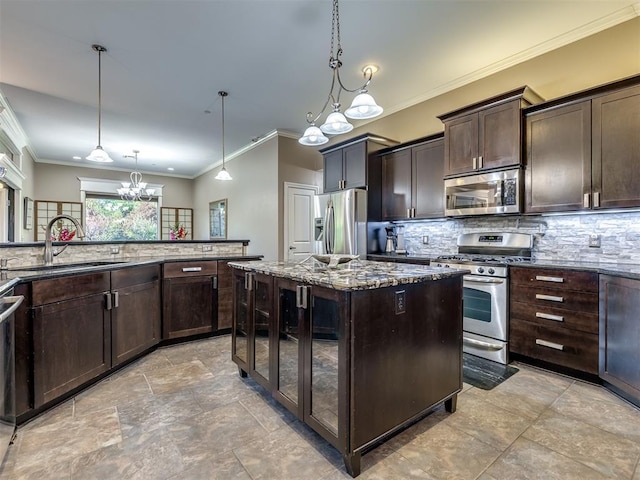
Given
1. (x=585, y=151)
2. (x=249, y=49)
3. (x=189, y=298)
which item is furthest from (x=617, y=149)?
(x=189, y=298)

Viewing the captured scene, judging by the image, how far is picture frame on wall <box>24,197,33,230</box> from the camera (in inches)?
252

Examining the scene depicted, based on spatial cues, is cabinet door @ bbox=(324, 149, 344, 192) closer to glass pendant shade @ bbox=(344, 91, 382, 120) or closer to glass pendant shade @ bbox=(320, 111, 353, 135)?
glass pendant shade @ bbox=(320, 111, 353, 135)

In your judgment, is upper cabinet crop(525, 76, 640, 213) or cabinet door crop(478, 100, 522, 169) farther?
cabinet door crop(478, 100, 522, 169)

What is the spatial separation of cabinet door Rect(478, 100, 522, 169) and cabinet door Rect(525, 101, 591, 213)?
0.13 metres

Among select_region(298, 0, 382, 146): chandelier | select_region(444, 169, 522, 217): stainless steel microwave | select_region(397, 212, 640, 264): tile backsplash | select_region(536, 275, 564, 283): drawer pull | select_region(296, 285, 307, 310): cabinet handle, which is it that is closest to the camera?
select_region(296, 285, 307, 310): cabinet handle

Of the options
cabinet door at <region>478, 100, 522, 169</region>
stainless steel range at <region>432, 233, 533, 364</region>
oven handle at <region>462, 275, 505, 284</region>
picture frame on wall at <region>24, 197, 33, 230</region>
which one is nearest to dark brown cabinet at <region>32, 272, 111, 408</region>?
stainless steel range at <region>432, 233, 533, 364</region>

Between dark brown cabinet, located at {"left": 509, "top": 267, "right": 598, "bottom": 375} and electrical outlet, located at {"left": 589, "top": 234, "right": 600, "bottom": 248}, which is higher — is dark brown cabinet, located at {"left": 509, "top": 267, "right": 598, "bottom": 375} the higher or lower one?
the lower one

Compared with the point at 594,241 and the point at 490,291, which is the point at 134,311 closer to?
the point at 490,291

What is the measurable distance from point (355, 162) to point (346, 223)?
2.92 ft

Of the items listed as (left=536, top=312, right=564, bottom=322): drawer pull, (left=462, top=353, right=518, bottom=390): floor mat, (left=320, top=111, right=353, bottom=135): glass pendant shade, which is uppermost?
(left=320, top=111, right=353, bottom=135): glass pendant shade

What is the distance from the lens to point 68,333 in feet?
7.14

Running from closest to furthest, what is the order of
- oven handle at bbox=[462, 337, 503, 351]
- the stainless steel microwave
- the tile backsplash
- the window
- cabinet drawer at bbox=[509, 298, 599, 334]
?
cabinet drawer at bbox=[509, 298, 599, 334] → the tile backsplash → oven handle at bbox=[462, 337, 503, 351] → the stainless steel microwave → the window

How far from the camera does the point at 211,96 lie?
168 inches

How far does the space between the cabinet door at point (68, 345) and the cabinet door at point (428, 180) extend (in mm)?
3419
